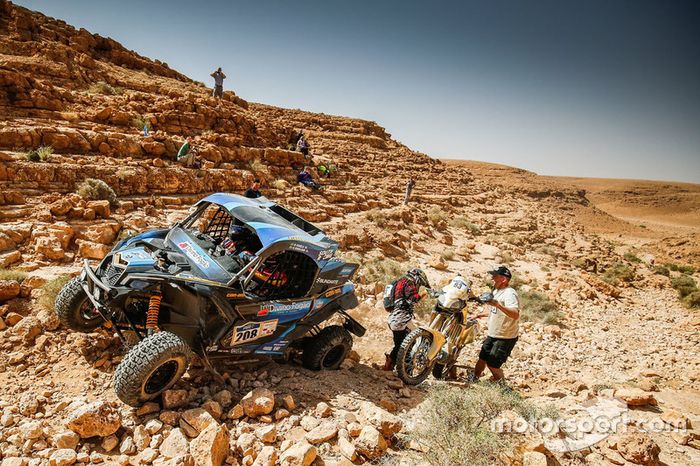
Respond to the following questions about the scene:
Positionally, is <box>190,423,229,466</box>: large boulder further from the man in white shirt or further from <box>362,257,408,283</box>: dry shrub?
<box>362,257,408,283</box>: dry shrub

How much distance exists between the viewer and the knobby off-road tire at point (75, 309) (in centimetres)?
396

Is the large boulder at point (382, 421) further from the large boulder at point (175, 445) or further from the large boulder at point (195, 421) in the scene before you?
the large boulder at point (175, 445)

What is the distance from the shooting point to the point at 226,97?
20812 mm

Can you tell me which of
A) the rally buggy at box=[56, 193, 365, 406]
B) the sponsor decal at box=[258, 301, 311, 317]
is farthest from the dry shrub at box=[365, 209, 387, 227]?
the sponsor decal at box=[258, 301, 311, 317]

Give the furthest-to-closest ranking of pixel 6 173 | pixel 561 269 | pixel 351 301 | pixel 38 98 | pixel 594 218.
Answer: pixel 594 218
pixel 561 269
pixel 38 98
pixel 6 173
pixel 351 301

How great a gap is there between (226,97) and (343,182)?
8.78 meters

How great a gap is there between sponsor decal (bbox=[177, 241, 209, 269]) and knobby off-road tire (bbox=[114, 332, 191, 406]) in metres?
0.84

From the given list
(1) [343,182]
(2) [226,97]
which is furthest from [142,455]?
(2) [226,97]

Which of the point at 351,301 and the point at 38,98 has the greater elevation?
the point at 38,98

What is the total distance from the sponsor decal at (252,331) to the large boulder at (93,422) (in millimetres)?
1173

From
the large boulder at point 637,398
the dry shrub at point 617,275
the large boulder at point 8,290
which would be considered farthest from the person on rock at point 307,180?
the large boulder at point 637,398

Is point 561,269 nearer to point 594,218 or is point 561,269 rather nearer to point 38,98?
point 38,98

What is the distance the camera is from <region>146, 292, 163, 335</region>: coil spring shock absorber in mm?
3439

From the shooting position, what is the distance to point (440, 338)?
15.6 ft
